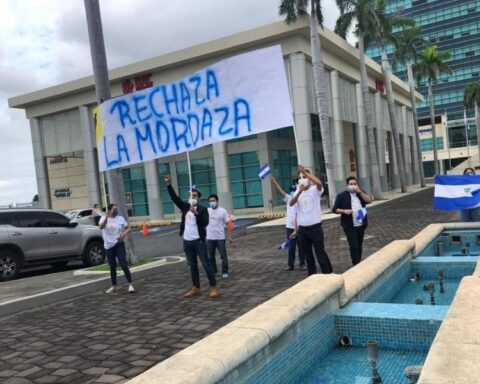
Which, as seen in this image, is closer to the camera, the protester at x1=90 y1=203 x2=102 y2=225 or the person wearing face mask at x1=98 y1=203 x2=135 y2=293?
the person wearing face mask at x1=98 y1=203 x2=135 y2=293

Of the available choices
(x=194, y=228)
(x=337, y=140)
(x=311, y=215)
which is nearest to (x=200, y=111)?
(x=194, y=228)

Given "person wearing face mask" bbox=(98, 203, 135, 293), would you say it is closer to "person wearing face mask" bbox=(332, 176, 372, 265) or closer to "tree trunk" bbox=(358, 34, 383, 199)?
"person wearing face mask" bbox=(332, 176, 372, 265)

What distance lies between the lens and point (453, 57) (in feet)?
310

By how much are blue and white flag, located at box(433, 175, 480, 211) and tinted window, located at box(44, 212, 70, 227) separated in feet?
31.6

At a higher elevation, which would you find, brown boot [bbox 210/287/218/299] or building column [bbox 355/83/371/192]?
building column [bbox 355/83/371/192]

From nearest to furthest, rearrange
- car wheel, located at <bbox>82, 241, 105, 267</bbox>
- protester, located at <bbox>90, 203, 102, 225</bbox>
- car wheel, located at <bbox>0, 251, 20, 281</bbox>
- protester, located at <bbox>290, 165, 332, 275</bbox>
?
protester, located at <bbox>290, 165, 332, 275</bbox>
protester, located at <bbox>90, 203, 102, 225</bbox>
car wheel, located at <bbox>0, 251, 20, 281</bbox>
car wheel, located at <bbox>82, 241, 105, 267</bbox>

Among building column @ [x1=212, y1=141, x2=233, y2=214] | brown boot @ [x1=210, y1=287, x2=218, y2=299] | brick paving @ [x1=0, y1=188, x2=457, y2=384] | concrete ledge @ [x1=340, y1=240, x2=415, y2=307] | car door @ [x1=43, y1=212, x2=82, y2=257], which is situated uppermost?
building column @ [x1=212, y1=141, x2=233, y2=214]

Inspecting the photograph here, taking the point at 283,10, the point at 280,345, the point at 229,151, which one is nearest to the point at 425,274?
the point at 280,345

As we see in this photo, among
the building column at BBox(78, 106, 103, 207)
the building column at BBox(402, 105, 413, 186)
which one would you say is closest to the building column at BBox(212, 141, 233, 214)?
the building column at BBox(78, 106, 103, 207)

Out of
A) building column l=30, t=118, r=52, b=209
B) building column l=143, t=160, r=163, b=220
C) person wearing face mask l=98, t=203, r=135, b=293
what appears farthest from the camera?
building column l=30, t=118, r=52, b=209

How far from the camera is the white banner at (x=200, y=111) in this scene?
22.5 ft

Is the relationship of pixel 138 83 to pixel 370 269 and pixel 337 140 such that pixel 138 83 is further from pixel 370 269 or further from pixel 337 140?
pixel 370 269

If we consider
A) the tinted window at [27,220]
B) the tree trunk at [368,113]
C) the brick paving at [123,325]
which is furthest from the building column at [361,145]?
the tinted window at [27,220]

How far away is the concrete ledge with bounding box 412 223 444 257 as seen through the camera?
855cm
